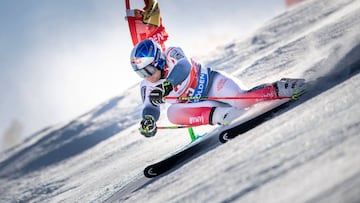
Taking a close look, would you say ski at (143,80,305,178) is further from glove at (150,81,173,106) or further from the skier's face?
the skier's face

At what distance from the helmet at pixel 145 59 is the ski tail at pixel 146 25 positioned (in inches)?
35.3

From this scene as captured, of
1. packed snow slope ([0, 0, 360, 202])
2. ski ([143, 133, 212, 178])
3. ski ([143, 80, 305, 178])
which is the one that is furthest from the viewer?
ski ([143, 133, 212, 178])

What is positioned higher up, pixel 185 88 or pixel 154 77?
pixel 154 77

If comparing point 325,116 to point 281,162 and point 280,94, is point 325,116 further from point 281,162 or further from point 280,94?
point 280,94

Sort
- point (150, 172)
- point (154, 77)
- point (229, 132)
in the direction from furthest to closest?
point (154, 77)
point (150, 172)
point (229, 132)

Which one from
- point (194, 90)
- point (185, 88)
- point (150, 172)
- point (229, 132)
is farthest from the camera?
point (194, 90)

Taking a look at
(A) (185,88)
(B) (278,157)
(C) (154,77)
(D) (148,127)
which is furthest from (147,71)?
(B) (278,157)

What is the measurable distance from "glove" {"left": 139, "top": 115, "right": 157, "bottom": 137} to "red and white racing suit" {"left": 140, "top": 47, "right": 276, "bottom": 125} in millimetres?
189

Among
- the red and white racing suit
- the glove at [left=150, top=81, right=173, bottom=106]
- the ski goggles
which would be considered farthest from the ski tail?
the glove at [left=150, top=81, right=173, bottom=106]

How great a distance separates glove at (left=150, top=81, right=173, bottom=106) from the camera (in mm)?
6547

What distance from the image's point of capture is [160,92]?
6.55 metres

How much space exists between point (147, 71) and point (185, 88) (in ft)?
2.03

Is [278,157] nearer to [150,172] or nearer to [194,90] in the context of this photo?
[150,172]

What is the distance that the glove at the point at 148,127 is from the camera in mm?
6830
